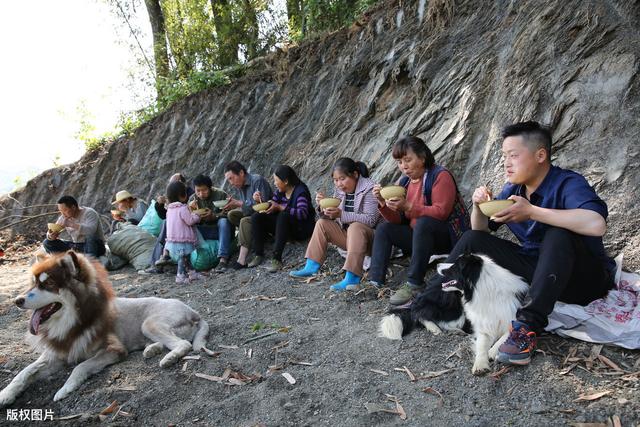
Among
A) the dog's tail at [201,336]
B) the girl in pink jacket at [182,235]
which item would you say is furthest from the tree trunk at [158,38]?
the dog's tail at [201,336]

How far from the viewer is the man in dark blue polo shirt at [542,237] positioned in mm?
3031

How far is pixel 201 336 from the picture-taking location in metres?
4.32

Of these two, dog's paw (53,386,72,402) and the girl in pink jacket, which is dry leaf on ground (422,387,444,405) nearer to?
dog's paw (53,386,72,402)

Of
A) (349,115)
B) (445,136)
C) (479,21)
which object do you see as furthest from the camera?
(349,115)

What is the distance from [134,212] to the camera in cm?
923

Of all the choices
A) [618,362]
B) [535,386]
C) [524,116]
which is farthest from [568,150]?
[535,386]

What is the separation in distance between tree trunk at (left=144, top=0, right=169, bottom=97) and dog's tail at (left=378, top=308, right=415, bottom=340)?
12.0 m

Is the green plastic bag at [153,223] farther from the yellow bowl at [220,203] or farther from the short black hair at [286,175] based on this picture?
the short black hair at [286,175]

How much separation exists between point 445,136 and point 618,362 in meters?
3.97

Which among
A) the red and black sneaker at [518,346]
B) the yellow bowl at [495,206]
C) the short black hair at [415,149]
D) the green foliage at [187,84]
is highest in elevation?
the green foliage at [187,84]

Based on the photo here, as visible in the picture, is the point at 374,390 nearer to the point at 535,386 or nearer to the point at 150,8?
the point at 535,386

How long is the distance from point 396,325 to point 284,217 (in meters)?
3.18

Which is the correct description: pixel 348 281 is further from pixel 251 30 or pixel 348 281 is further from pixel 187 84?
pixel 251 30

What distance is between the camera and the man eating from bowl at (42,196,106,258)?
8219mm
